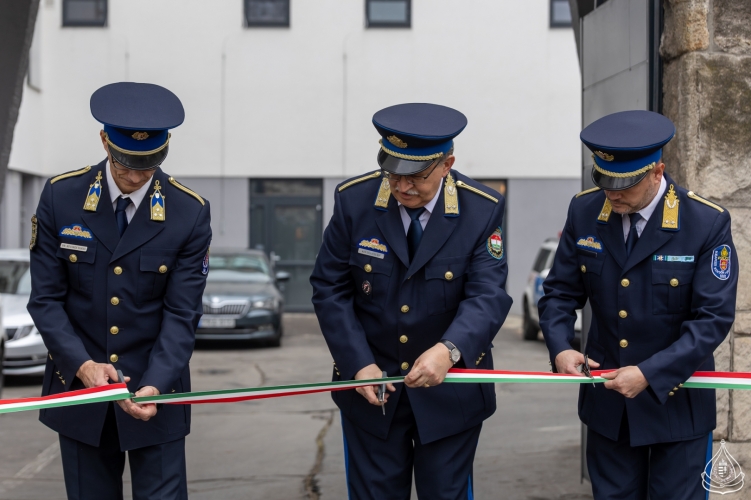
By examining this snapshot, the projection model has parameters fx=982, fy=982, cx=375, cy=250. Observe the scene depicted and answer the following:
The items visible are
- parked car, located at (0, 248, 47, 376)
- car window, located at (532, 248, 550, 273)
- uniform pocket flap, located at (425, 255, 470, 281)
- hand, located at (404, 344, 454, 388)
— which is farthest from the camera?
car window, located at (532, 248, 550, 273)

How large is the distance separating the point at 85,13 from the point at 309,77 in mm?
4689

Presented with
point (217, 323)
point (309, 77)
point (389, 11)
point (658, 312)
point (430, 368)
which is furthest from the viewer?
point (389, 11)

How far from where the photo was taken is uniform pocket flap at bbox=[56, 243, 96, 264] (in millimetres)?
3488

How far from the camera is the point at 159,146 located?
344 cm

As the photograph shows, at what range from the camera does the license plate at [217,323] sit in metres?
14.0

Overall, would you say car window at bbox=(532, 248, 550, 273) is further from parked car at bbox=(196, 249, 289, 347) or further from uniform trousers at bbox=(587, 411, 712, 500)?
uniform trousers at bbox=(587, 411, 712, 500)

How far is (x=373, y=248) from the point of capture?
3598mm

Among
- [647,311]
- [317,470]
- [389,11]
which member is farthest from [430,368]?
[389,11]

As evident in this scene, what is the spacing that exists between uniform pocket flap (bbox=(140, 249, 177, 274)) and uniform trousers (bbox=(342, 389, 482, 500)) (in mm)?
927

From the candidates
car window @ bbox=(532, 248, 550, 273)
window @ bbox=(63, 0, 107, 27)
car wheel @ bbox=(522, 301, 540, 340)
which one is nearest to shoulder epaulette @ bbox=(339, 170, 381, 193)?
car window @ bbox=(532, 248, 550, 273)

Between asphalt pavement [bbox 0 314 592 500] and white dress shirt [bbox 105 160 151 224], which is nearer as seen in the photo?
white dress shirt [bbox 105 160 151 224]

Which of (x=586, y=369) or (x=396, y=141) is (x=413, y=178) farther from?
(x=586, y=369)

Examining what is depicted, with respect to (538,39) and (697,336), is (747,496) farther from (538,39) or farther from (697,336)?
(538,39)

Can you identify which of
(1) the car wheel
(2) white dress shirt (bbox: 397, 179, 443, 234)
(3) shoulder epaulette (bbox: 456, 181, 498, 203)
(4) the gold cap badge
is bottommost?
(1) the car wheel
